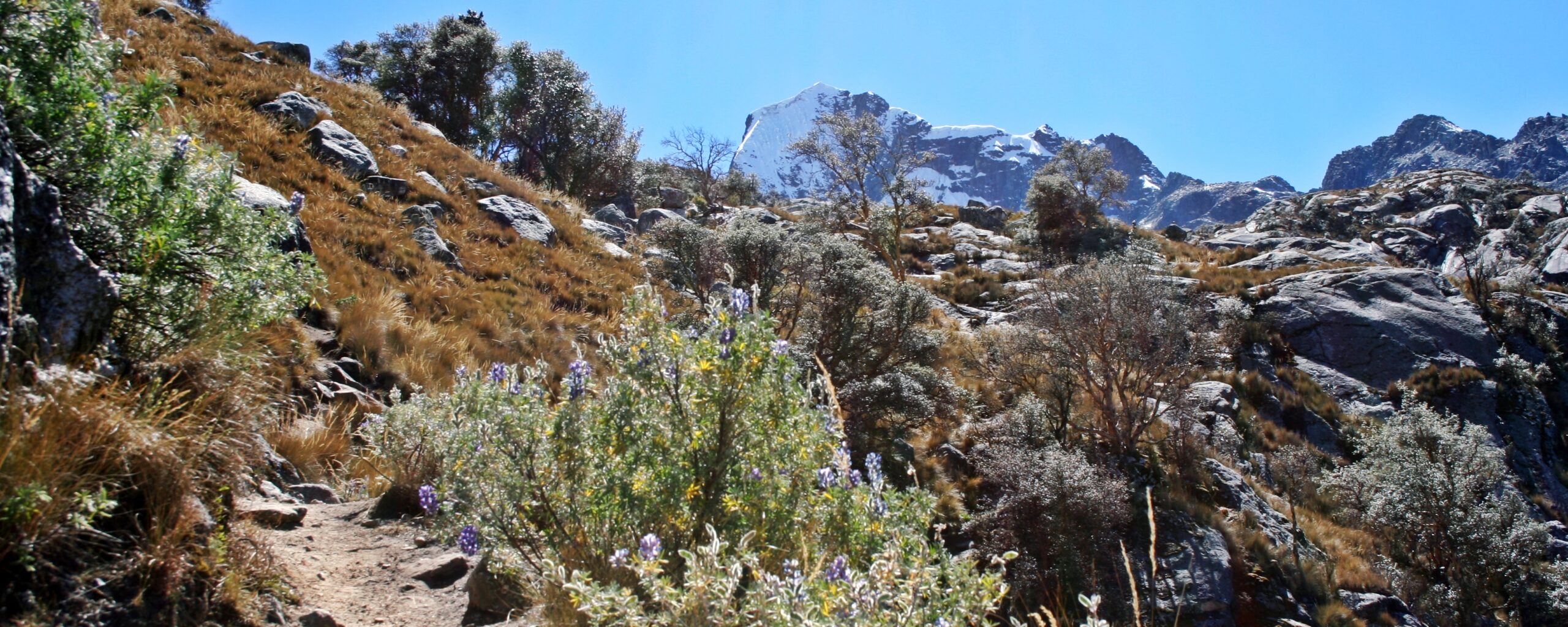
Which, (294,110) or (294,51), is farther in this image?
(294,51)

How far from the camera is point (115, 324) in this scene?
9.51 feet

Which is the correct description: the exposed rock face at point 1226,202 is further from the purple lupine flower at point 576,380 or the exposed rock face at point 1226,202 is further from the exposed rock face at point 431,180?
the purple lupine flower at point 576,380

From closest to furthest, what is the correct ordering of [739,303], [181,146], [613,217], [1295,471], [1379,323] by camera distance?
[739,303] → [181,146] → [1295,471] → [1379,323] → [613,217]

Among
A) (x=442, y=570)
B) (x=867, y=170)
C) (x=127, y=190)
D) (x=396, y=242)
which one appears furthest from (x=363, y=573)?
(x=867, y=170)

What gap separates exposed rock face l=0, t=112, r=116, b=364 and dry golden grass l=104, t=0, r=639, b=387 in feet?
6.41

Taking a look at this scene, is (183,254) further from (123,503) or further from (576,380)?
(576,380)

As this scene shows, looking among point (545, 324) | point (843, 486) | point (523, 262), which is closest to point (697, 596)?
point (843, 486)

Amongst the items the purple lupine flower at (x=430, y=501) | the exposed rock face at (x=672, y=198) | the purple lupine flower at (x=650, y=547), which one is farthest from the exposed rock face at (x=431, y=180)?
the exposed rock face at (x=672, y=198)

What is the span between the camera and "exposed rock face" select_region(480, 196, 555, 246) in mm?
13287

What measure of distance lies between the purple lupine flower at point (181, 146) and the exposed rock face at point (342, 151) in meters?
9.08

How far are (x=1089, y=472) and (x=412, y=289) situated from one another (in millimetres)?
9130

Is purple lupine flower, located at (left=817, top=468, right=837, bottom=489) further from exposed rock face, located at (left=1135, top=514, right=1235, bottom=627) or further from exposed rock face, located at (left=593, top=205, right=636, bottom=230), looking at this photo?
exposed rock face, located at (left=593, top=205, right=636, bottom=230)

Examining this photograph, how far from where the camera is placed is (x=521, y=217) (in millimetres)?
13781

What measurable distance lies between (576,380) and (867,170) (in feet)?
86.6
